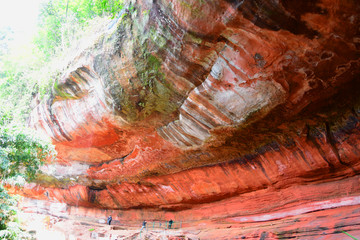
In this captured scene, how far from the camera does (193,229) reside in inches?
405

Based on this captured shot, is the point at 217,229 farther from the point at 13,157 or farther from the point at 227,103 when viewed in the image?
the point at 13,157

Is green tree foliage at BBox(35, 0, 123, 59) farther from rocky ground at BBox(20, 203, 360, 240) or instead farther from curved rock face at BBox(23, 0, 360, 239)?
rocky ground at BBox(20, 203, 360, 240)

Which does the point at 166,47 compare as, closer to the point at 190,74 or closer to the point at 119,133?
the point at 190,74

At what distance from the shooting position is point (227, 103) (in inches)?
Result: 277

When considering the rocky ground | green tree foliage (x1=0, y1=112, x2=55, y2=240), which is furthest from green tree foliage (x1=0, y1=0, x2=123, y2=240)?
the rocky ground

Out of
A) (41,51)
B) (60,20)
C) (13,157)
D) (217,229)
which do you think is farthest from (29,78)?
(217,229)

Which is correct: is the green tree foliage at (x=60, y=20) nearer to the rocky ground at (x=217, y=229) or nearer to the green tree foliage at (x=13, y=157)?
the green tree foliage at (x=13, y=157)

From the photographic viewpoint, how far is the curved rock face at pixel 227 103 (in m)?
5.53

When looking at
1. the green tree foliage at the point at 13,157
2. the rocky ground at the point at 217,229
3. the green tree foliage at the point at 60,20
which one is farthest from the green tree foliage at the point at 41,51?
the rocky ground at the point at 217,229

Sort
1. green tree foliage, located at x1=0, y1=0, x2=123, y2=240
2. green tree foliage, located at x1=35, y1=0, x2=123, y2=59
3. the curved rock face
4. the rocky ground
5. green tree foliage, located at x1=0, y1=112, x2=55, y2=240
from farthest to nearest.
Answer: green tree foliage, located at x1=35, y1=0, x2=123, y2=59 < green tree foliage, located at x1=0, y1=0, x2=123, y2=240 < green tree foliage, located at x1=0, y1=112, x2=55, y2=240 < the rocky ground < the curved rock face

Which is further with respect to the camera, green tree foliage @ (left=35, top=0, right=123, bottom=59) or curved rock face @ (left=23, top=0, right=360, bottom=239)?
green tree foliage @ (left=35, top=0, right=123, bottom=59)

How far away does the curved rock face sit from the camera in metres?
5.53

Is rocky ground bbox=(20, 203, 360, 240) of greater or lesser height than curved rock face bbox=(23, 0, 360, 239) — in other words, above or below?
below

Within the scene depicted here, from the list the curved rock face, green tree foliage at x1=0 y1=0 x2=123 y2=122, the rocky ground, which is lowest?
the rocky ground
